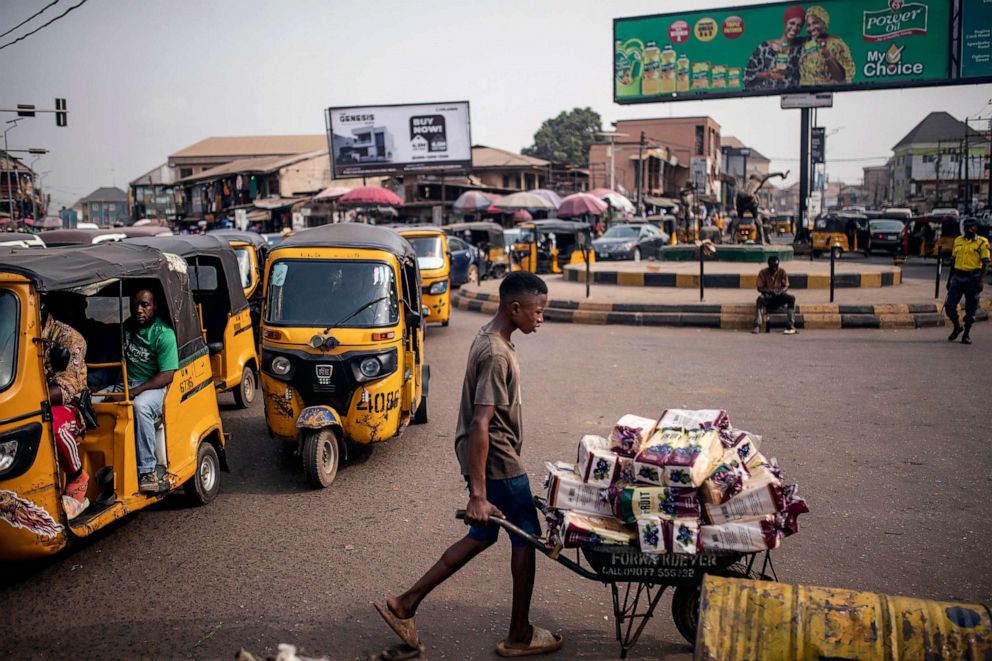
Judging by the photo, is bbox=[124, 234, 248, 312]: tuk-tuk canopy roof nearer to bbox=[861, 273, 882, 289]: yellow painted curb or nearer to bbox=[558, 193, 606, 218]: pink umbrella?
bbox=[861, 273, 882, 289]: yellow painted curb

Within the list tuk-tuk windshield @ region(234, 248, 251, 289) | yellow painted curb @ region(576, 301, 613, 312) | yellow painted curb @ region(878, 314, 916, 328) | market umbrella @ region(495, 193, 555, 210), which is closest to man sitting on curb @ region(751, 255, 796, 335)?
yellow painted curb @ region(878, 314, 916, 328)

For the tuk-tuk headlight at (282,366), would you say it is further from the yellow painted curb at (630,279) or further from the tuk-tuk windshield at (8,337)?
the yellow painted curb at (630,279)

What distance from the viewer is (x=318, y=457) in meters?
6.39

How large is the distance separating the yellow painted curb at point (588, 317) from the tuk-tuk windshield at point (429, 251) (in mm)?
3278

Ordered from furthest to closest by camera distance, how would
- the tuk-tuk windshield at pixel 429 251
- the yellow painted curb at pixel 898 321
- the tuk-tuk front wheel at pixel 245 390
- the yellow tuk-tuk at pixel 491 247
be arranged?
the yellow tuk-tuk at pixel 491 247 → the tuk-tuk windshield at pixel 429 251 → the yellow painted curb at pixel 898 321 → the tuk-tuk front wheel at pixel 245 390

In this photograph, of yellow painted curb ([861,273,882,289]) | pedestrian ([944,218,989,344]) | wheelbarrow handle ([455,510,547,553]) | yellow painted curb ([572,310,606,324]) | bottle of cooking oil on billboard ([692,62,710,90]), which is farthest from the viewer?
bottle of cooking oil on billboard ([692,62,710,90])

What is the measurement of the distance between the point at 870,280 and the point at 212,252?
48.5 feet

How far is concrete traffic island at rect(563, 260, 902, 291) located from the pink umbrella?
28.7 ft

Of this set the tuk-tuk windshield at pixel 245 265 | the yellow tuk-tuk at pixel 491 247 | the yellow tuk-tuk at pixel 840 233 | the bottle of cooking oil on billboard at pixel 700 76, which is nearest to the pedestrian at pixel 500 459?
the tuk-tuk windshield at pixel 245 265

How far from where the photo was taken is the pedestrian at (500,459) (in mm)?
3713

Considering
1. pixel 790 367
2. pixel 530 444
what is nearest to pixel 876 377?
pixel 790 367

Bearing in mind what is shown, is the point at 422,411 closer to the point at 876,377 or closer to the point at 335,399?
the point at 335,399

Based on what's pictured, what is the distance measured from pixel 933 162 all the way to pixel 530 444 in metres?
93.7

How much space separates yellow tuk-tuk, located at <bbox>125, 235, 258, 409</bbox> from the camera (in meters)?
8.96
